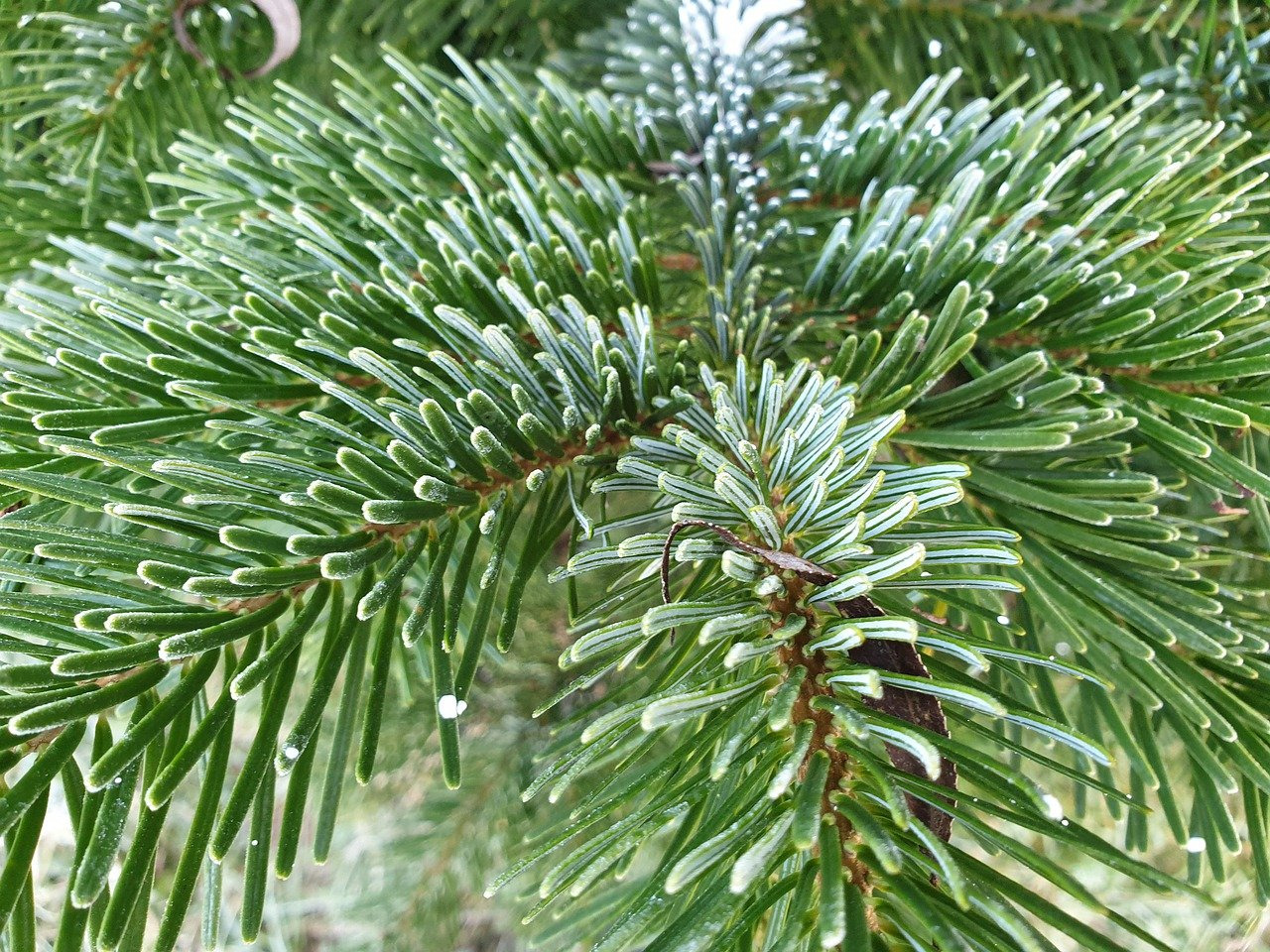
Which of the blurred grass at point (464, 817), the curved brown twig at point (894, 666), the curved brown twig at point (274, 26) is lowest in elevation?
the blurred grass at point (464, 817)

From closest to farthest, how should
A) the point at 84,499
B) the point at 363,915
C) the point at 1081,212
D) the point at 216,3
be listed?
the point at 84,499 → the point at 1081,212 → the point at 216,3 → the point at 363,915

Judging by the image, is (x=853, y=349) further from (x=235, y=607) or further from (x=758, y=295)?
(x=235, y=607)

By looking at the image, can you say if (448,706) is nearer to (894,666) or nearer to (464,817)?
(894,666)

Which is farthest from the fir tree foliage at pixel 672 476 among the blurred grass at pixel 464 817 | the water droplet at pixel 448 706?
the blurred grass at pixel 464 817

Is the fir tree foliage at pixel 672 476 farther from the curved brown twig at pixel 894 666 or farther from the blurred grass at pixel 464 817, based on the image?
the blurred grass at pixel 464 817

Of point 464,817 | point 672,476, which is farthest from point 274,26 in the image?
point 464,817

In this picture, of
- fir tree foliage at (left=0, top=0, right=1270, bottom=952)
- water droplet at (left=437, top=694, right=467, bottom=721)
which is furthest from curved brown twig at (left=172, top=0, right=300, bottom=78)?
water droplet at (left=437, top=694, right=467, bottom=721)

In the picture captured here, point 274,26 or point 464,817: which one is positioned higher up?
point 274,26

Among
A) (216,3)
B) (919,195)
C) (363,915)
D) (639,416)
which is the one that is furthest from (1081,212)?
(363,915)
